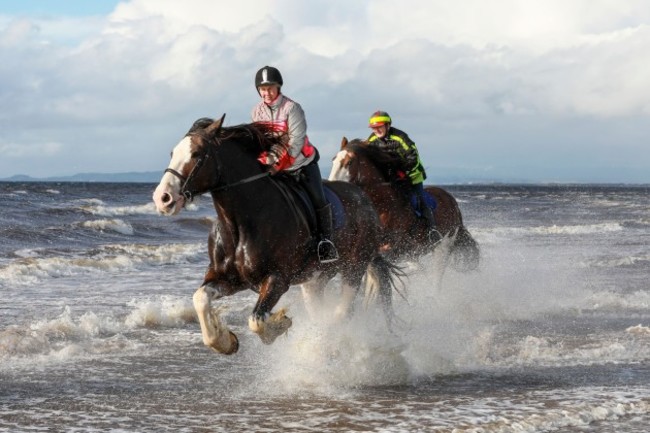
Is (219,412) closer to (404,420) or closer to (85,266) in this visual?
(404,420)

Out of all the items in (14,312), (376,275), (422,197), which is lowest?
(14,312)

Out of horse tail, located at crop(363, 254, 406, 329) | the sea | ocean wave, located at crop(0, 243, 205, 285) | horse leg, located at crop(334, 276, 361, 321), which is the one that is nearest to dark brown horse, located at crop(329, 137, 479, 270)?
the sea

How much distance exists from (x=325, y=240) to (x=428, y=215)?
4010 mm

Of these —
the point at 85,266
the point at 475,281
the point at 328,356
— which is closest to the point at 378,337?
the point at 328,356

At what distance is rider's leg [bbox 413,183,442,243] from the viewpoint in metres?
12.6

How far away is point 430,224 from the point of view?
41.9 ft

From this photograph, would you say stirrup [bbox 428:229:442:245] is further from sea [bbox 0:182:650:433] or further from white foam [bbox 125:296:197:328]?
white foam [bbox 125:296:197:328]

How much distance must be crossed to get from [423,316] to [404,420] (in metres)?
4.09

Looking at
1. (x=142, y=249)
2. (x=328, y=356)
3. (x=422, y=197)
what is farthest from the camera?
(x=142, y=249)

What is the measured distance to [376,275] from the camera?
10.1 meters

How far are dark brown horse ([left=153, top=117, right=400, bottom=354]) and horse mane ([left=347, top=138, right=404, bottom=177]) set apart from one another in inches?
115

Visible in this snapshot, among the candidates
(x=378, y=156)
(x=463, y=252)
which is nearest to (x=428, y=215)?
(x=378, y=156)

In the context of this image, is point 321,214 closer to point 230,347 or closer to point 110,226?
point 230,347

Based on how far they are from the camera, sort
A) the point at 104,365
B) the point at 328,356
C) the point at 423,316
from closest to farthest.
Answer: the point at 328,356 → the point at 104,365 → the point at 423,316
